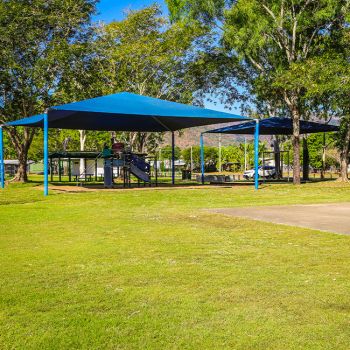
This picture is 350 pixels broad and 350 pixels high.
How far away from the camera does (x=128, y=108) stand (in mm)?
16984

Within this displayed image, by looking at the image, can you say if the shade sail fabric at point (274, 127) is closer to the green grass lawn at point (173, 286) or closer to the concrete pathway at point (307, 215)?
the concrete pathway at point (307, 215)

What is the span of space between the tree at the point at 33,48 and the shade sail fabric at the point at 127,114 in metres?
2.71

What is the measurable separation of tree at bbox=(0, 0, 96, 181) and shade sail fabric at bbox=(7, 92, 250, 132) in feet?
8.90

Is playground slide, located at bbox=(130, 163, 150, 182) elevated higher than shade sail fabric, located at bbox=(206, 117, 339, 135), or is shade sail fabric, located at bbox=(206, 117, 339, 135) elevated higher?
shade sail fabric, located at bbox=(206, 117, 339, 135)

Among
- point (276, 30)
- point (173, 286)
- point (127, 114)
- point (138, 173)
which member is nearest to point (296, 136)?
point (276, 30)

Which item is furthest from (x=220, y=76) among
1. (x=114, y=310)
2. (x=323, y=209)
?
(x=114, y=310)

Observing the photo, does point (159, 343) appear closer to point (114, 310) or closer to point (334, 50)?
point (114, 310)

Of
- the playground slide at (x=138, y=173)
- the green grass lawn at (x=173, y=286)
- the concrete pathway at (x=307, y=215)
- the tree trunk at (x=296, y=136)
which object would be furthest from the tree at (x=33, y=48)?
the green grass lawn at (x=173, y=286)

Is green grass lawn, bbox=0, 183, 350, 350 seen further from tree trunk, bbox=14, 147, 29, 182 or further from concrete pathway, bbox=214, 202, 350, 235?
tree trunk, bbox=14, 147, 29, 182

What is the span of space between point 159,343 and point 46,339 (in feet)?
2.36

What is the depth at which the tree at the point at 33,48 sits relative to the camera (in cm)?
2284

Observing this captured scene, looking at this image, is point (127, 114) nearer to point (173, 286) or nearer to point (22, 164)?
point (22, 164)

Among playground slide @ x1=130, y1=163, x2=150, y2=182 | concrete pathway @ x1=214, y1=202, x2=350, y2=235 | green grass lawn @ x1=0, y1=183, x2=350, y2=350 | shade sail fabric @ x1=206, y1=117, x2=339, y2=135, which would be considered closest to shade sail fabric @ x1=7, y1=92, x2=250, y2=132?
playground slide @ x1=130, y1=163, x2=150, y2=182

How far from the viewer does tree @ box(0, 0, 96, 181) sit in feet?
74.9
